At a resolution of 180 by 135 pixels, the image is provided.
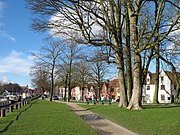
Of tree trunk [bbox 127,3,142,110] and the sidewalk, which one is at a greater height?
tree trunk [bbox 127,3,142,110]

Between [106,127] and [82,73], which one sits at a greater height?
[82,73]

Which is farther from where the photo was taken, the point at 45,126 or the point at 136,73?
the point at 136,73

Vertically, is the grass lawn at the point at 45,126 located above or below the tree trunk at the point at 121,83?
Result: below

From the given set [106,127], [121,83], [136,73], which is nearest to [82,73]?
[121,83]

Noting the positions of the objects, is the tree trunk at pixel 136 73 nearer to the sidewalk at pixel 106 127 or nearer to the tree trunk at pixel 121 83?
the tree trunk at pixel 121 83

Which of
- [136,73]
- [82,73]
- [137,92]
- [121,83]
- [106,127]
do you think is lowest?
[106,127]

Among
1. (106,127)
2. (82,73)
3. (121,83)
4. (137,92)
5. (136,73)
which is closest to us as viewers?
(106,127)

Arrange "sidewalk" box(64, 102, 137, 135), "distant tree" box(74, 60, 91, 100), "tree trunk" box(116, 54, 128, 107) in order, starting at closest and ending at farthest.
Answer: "sidewalk" box(64, 102, 137, 135) < "tree trunk" box(116, 54, 128, 107) < "distant tree" box(74, 60, 91, 100)

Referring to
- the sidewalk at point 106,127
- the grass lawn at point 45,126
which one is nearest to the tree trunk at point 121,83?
the grass lawn at point 45,126

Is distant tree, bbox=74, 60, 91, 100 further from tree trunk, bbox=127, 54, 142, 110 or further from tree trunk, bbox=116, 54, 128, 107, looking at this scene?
tree trunk, bbox=127, 54, 142, 110

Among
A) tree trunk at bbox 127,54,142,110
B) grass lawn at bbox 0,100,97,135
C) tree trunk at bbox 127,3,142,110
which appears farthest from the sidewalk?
tree trunk at bbox 127,3,142,110

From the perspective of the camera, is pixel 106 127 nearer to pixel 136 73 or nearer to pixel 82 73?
pixel 136 73

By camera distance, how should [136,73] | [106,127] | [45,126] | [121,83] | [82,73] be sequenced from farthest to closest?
[82,73] → [121,83] → [136,73] → [106,127] → [45,126]

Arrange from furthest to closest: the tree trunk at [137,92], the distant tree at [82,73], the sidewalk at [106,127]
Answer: the distant tree at [82,73] → the tree trunk at [137,92] → the sidewalk at [106,127]
